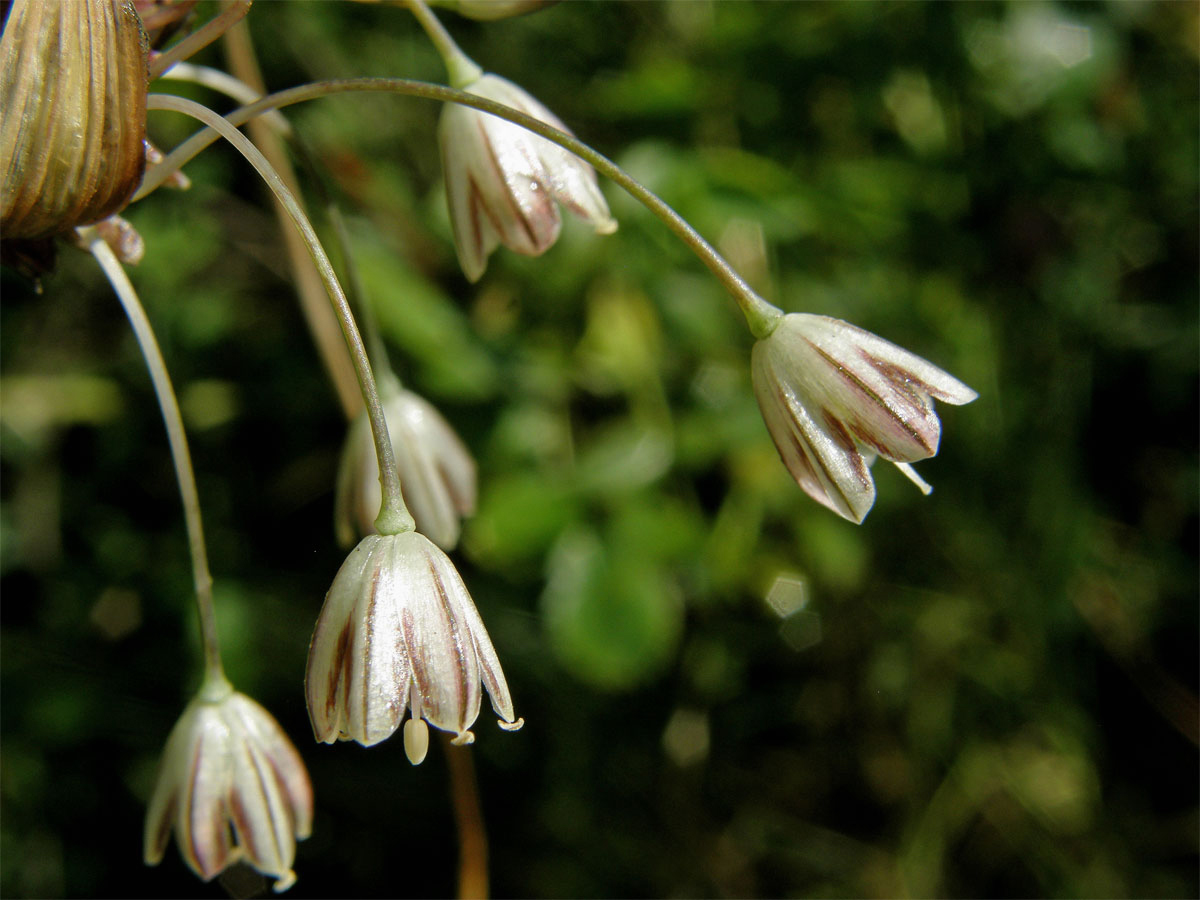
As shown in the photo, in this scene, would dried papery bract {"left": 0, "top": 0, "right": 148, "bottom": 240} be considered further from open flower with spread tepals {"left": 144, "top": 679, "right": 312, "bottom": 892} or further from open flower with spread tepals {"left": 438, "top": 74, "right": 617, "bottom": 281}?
open flower with spread tepals {"left": 144, "top": 679, "right": 312, "bottom": 892}

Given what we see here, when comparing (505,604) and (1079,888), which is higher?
(505,604)

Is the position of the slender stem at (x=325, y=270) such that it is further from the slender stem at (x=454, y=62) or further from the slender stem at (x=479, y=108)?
the slender stem at (x=454, y=62)

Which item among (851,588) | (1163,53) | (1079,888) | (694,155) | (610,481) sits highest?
(694,155)

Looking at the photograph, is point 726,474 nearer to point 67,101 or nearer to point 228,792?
point 228,792

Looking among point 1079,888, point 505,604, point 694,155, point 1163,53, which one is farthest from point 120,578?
point 1163,53

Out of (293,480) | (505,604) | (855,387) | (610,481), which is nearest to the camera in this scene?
(855,387)

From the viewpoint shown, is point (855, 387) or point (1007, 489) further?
point (1007, 489)

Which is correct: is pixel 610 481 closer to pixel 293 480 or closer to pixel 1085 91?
pixel 293 480
